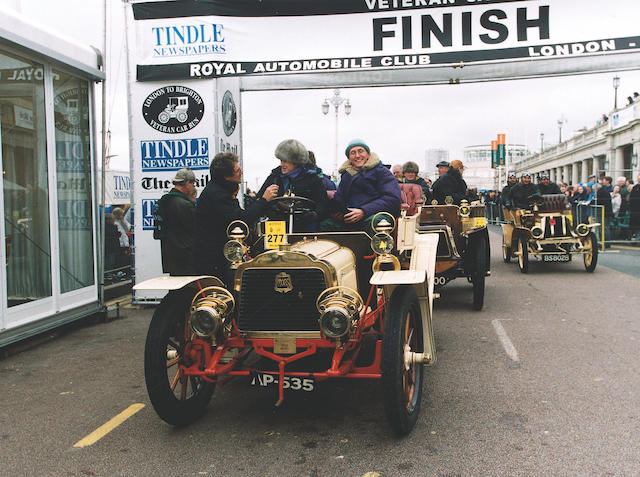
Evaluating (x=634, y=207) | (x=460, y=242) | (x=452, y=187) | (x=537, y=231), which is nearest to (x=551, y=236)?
(x=537, y=231)

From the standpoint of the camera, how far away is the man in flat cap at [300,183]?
494 cm

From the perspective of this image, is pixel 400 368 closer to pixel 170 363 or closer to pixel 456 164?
pixel 170 363

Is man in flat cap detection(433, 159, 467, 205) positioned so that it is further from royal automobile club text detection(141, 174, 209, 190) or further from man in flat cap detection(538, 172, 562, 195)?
man in flat cap detection(538, 172, 562, 195)

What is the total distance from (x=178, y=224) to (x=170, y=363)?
291cm

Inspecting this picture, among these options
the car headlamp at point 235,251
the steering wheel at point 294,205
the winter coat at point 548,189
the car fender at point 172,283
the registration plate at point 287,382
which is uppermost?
the winter coat at point 548,189

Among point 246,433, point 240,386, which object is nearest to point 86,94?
point 240,386

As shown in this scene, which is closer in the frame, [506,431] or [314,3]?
[506,431]

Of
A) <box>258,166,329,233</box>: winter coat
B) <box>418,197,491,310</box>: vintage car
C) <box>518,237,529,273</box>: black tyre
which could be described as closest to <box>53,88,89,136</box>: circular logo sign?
<box>258,166,329,233</box>: winter coat

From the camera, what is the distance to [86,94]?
7242 mm

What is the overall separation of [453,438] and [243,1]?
6.62 meters

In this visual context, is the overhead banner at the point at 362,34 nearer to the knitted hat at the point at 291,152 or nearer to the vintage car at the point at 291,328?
the knitted hat at the point at 291,152

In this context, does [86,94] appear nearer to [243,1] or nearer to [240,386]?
[243,1]

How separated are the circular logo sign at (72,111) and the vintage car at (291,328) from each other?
150 inches

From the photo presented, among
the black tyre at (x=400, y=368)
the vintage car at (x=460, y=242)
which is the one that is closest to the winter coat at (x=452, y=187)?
the vintage car at (x=460, y=242)
